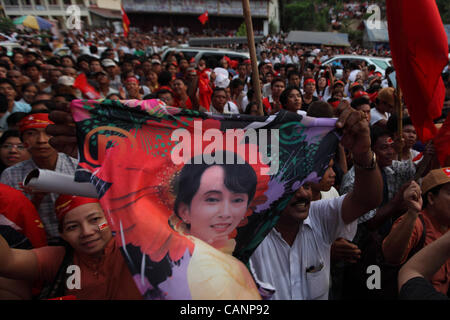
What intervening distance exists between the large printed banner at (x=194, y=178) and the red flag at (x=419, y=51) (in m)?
0.72

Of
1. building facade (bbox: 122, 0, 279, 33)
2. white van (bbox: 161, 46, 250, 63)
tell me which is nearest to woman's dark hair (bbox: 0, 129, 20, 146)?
white van (bbox: 161, 46, 250, 63)

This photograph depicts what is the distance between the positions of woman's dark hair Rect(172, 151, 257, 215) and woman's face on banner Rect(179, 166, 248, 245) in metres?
0.02

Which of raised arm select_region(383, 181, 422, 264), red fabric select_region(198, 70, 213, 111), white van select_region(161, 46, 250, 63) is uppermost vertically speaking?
white van select_region(161, 46, 250, 63)

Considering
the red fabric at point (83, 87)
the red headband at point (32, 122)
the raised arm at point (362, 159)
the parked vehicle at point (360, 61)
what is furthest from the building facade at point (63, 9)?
the raised arm at point (362, 159)

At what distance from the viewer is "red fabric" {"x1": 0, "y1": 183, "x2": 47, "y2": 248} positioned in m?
1.69

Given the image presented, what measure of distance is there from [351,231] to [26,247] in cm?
174

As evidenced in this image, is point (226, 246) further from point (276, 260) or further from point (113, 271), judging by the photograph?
point (113, 271)

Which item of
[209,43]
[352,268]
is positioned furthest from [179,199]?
[209,43]

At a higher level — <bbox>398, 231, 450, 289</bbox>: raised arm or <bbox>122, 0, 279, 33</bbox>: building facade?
<bbox>122, 0, 279, 33</bbox>: building facade

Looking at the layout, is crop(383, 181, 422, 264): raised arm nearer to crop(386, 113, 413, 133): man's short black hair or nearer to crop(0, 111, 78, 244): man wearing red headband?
crop(386, 113, 413, 133): man's short black hair

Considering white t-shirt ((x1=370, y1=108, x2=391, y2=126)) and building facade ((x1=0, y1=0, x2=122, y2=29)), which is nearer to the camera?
white t-shirt ((x1=370, y1=108, x2=391, y2=126))

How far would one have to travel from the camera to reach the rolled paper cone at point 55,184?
132 cm

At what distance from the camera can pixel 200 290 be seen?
114 centimetres

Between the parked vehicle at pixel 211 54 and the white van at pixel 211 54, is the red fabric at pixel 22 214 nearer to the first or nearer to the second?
the white van at pixel 211 54
